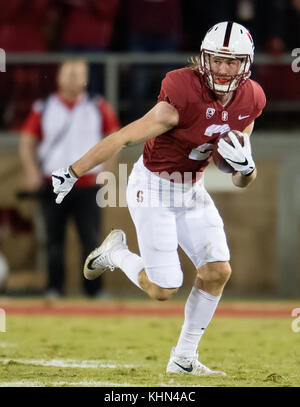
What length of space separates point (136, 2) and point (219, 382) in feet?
14.2

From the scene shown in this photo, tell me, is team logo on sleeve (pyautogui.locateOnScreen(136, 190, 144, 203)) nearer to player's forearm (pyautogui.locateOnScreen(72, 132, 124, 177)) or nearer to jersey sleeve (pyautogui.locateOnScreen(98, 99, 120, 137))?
player's forearm (pyautogui.locateOnScreen(72, 132, 124, 177))

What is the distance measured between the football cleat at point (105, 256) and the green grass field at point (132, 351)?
1.58 feet

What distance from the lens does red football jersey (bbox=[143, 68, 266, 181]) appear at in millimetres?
4441

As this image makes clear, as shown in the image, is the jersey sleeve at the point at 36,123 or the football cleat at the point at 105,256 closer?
the football cleat at the point at 105,256

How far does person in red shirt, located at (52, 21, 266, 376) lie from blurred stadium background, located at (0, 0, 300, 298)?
9.85ft

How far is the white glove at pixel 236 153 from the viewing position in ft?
14.5

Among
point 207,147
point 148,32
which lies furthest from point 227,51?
point 148,32

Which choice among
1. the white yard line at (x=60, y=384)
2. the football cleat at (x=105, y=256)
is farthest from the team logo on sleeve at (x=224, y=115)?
the white yard line at (x=60, y=384)

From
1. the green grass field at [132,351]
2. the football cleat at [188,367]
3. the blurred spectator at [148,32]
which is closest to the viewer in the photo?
the green grass field at [132,351]

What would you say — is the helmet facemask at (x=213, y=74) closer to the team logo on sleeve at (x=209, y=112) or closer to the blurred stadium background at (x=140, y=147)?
the team logo on sleeve at (x=209, y=112)

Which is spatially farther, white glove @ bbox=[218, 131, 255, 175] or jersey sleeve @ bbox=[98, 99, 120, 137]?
jersey sleeve @ bbox=[98, 99, 120, 137]

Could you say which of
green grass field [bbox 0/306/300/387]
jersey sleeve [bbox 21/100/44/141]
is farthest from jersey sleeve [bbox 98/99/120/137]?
green grass field [bbox 0/306/300/387]

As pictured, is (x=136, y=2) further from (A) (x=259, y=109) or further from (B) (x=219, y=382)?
(B) (x=219, y=382)

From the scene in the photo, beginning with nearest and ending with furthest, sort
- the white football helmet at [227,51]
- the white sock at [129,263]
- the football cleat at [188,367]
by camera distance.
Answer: the white football helmet at [227,51] < the football cleat at [188,367] < the white sock at [129,263]
